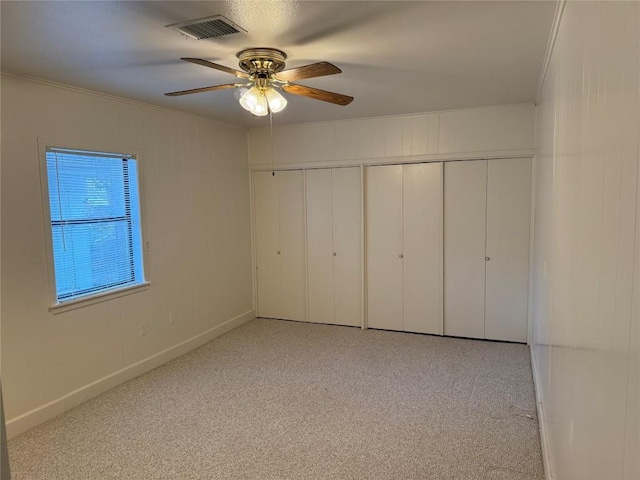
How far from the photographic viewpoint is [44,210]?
10.1 ft

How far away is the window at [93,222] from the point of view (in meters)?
3.20

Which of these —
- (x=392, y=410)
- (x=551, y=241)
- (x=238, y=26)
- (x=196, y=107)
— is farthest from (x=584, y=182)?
(x=196, y=107)

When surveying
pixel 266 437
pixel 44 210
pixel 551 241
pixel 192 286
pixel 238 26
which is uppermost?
A: pixel 238 26

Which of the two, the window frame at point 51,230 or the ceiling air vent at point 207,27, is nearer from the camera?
the ceiling air vent at point 207,27

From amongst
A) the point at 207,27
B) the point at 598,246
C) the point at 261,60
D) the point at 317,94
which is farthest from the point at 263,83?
the point at 598,246

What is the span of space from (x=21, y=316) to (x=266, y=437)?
1.85 m

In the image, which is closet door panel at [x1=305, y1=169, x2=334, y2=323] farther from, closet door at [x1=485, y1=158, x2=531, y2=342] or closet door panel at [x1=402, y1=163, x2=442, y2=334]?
closet door at [x1=485, y1=158, x2=531, y2=342]

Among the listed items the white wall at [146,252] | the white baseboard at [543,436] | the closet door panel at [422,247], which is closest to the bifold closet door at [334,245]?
the closet door panel at [422,247]

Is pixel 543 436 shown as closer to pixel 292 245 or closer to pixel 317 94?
pixel 317 94

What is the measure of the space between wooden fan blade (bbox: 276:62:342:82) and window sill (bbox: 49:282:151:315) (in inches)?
89.2

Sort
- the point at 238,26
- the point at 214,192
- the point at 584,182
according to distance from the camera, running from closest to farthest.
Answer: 1. the point at 584,182
2. the point at 238,26
3. the point at 214,192

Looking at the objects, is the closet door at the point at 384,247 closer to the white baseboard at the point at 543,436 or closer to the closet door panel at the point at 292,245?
the closet door panel at the point at 292,245

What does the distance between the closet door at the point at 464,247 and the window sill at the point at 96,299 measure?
3042 mm

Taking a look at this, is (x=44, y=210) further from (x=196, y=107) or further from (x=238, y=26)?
(x=238, y=26)
